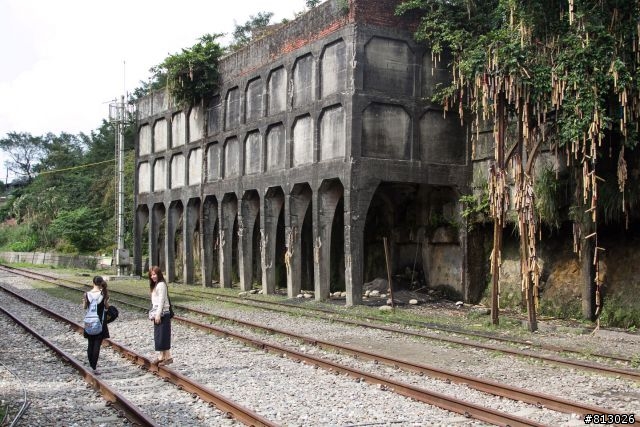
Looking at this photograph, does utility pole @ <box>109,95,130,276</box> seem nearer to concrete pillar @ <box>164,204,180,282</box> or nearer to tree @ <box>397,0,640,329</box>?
concrete pillar @ <box>164,204,180,282</box>

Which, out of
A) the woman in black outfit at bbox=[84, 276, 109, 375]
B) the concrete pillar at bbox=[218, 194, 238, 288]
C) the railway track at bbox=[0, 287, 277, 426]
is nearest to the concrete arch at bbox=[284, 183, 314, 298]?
the concrete pillar at bbox=[218, 194, 238, 288]

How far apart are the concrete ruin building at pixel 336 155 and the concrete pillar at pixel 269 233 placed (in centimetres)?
5

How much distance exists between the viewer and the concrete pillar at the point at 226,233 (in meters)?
31.6

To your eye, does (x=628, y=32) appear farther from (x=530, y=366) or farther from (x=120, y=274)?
(x=120, y=274)

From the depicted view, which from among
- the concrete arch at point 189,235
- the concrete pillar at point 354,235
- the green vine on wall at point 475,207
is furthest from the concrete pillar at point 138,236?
the green vine on wall at point 475,207

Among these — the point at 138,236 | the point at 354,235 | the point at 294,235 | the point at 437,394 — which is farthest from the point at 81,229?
the point at 437,394

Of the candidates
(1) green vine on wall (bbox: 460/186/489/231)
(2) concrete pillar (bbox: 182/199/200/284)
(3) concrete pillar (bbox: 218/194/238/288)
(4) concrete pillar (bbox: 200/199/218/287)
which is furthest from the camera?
(2) concrete pillar (bbox: 182/199/200/284)

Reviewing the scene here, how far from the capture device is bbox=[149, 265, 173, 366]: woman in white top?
1113 cm

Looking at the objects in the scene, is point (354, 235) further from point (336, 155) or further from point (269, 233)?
point (269, 233)

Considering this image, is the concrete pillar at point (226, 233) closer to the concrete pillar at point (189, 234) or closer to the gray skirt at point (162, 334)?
the concrete pillar at point (189, 234)

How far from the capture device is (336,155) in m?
23.4

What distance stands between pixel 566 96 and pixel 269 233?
14.1 metres

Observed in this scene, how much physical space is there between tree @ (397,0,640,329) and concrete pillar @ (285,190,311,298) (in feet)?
30.7

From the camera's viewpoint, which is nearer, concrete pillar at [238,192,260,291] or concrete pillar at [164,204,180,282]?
concrete pillar at [238,192,260,291]
